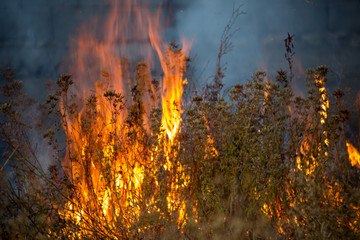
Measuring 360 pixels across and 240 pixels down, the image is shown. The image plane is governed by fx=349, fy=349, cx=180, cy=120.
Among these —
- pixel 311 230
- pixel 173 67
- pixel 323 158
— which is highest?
pixel 173 67

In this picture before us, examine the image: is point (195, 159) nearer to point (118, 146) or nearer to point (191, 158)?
point (191, 158)

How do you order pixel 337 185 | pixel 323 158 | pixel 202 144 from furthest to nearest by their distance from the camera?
1. pixel 202 144
2. pixel 323 158
3. pixel 337 185

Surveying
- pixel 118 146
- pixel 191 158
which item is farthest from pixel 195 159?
pixel 118 146

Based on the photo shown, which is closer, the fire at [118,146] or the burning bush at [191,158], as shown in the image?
the burning bush at [191,158]

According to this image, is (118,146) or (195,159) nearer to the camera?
(195,159)

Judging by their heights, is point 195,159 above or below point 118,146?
below

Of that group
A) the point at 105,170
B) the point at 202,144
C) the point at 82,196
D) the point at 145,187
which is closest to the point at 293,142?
the point at 202,144

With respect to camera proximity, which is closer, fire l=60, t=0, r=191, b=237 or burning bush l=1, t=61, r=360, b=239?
burning bush l=1, t=61, r=360, b=239

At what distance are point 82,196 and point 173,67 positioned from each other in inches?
51.8

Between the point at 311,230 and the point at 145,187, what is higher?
the point at 145,187

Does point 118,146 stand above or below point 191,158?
above

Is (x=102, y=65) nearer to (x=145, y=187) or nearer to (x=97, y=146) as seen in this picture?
(x=97, y=146)

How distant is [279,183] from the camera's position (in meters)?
2.32

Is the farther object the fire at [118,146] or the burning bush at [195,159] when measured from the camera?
the fire at [118,146]
